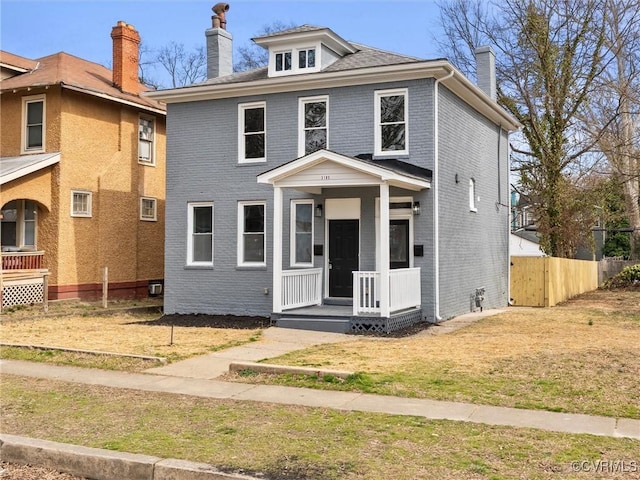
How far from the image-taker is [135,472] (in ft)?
18.0

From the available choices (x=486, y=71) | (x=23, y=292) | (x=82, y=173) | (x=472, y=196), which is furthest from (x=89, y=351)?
(x=486, y=71)

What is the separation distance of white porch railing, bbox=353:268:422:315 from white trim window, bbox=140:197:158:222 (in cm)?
1095

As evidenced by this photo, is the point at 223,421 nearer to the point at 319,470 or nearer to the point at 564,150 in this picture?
the point at 319,470

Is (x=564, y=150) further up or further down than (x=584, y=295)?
further up

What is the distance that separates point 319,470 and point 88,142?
18497 mm

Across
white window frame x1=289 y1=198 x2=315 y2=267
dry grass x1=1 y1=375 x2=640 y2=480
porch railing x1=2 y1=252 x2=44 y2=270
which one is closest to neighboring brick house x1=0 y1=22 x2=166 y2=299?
porch railing x1=2 y1=252 x2=44 y2=270

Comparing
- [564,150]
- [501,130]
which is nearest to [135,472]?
[501,130]

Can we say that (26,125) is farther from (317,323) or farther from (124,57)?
(317,323)

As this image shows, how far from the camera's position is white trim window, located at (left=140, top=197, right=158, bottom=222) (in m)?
23.3

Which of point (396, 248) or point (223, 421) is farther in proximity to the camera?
point (396, 248)

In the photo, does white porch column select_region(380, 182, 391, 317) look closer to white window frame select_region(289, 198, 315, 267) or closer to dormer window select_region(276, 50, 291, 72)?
white window frame select_region(289, 198, 315, 267)

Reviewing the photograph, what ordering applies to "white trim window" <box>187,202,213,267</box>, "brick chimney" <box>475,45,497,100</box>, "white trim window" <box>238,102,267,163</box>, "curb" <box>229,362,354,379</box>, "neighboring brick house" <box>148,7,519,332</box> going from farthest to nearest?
1. "brick chimney" <box>475,45,497,100</box>
2. "white trim window" <box>187,202,213,267</box>
3. "white trim window" <box>238,102,267,163</box>
4. "neighboring brick house" <box>148,7,519,332</box>
5. "curb" <box>229,362,354,379</box>

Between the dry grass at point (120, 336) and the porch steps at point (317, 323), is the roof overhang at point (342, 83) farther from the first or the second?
the dry grass at point (120, 336)

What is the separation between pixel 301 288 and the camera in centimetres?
1606
